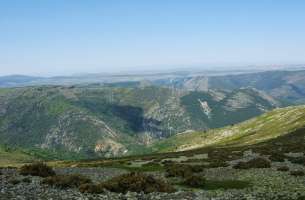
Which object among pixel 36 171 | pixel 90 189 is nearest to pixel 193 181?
pixel 90 189

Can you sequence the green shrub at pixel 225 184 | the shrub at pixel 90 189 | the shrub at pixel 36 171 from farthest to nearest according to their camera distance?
the shrub at pixel 36 171, the green shrub at pixel 225 184, the shrub at pixel 90 189

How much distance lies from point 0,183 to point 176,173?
60.5ft

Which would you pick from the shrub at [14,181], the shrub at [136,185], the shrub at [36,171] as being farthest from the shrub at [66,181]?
the shrub at [36,171]

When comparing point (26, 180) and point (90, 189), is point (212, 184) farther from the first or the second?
point (26, 180)

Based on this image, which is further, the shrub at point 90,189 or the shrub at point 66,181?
the shrub at point 66,181

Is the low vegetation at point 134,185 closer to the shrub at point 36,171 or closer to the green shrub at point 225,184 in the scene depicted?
the green shrub at point 225,184

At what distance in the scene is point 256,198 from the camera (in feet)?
111

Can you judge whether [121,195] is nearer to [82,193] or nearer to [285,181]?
[82,193]

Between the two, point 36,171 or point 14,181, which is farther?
point 36,171

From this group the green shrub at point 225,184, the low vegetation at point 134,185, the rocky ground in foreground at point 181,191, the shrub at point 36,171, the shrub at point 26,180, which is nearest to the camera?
the rocky ground in foreground at point 181,191

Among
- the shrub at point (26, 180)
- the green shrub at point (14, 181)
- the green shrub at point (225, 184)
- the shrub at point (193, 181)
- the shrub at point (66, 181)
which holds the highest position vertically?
the shrub at point (66, 181)

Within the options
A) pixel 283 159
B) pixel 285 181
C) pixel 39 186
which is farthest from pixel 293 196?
pixel 283 159

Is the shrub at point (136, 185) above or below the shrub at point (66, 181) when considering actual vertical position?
below

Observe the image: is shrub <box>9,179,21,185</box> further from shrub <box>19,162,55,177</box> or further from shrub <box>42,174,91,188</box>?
shrub <box>19,162,55,177</box>
